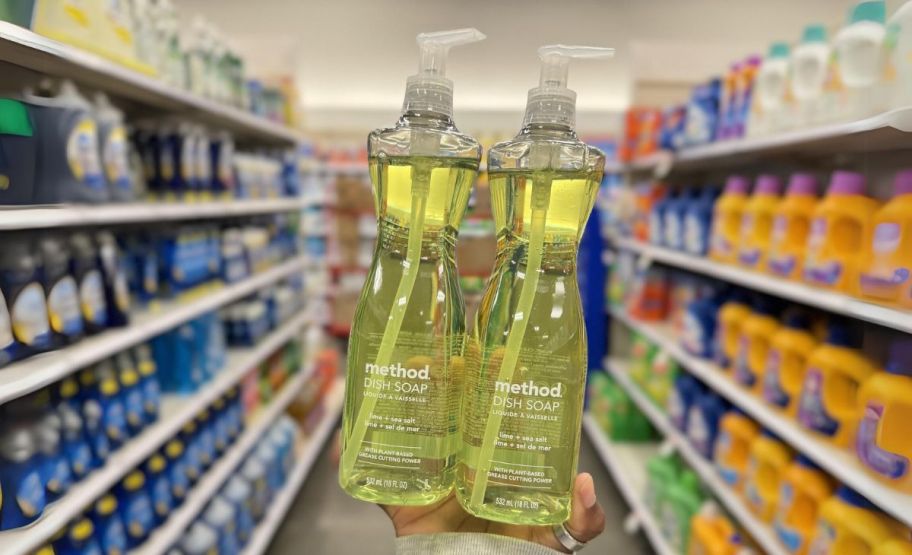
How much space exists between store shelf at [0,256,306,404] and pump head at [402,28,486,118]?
0.97m

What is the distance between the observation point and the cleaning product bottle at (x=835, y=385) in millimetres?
1458

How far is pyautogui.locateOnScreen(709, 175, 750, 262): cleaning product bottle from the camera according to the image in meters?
2.12

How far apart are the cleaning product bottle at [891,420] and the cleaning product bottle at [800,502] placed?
31cm

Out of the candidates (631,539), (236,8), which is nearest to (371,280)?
(631,539)

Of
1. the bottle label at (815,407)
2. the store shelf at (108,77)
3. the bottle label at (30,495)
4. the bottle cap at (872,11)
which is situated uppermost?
the bottle cap at (872,11)

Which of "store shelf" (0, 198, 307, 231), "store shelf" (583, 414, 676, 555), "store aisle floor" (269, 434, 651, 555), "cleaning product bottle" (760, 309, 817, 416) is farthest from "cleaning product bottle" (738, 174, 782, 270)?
"store shelf" (0, 198, 307, 231)

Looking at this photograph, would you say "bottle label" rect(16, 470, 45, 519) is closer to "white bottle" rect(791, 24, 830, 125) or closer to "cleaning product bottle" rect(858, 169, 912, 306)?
"cleaning product bottle" rect(858, 169, 912, 306)

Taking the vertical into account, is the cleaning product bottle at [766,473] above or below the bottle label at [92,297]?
below

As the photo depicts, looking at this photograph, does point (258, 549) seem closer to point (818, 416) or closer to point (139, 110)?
point (139, 110)

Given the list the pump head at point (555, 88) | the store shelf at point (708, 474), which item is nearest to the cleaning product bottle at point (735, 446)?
the store shelf at point (708, 474)

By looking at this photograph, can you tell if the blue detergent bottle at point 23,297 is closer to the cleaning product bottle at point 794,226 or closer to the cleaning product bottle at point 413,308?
the cleaning product bottle at point 413,308

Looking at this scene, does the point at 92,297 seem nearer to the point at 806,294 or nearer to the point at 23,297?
the point at 23,297

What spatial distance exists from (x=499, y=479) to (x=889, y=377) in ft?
3.42

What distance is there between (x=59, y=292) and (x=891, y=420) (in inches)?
69.3
